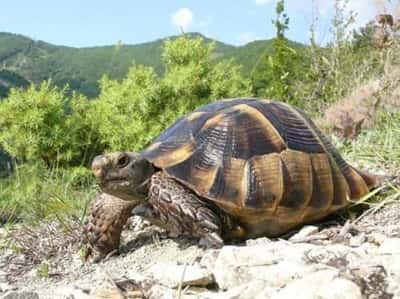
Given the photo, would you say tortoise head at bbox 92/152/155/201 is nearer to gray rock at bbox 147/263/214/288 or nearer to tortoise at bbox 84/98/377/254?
tortoise at bbox 84/98/377/254

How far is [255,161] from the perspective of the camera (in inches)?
118

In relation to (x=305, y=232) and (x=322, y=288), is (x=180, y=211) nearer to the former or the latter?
(x=305, y=232)

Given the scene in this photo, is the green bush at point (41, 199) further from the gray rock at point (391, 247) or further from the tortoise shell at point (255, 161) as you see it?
the gray rock at point (391, 247)

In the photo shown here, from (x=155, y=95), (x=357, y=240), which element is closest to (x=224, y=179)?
(x=357, y=240)

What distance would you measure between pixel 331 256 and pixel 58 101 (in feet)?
34.9

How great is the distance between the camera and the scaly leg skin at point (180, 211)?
2.86 m

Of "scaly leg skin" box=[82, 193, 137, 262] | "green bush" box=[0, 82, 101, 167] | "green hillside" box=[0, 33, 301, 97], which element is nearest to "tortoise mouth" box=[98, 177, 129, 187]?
"scaly leg skin" box=[82, 193, 137, 262]

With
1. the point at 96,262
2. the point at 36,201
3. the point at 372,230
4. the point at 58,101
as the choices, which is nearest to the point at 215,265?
the point at 372,230

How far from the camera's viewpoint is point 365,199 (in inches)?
134

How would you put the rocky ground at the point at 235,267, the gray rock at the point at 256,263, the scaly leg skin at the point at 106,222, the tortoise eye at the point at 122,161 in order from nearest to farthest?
1. the rocky ground at the point at 235,267
2. the gray rock at the point at 256,263
3. the tortoise eye at the point at 122,161
4. the scaly leg skin at the point at 106,222

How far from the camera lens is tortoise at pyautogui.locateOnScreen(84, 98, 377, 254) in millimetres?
2910

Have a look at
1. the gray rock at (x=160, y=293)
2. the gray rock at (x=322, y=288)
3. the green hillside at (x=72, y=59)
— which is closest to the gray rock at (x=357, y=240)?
the gray rock at (x=322, y=288)

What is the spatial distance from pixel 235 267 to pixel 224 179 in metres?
0.65

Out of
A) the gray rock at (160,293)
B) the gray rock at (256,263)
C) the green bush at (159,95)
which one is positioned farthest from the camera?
the green bush at (159,95)
